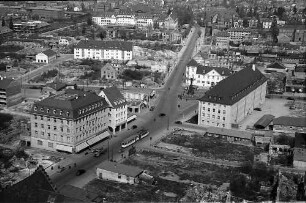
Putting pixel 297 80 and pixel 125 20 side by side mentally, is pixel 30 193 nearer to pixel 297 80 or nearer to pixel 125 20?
pixel 297 80

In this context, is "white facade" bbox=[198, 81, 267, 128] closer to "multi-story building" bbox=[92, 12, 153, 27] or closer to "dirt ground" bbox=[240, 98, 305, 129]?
"dirt ground" bbox=[240, 98, 305, 129]

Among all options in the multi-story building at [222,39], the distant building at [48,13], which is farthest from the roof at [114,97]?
the distant building at [48,13]

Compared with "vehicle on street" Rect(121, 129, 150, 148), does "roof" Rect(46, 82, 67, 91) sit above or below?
above

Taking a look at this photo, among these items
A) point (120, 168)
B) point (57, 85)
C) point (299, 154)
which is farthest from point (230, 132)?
point (57, 85)

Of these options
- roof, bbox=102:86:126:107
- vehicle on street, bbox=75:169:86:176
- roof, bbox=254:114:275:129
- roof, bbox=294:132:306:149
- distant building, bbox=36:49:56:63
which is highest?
roof, bbox=102:86:126:107

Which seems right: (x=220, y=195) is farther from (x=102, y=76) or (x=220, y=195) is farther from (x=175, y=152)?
(x=102, y=76)

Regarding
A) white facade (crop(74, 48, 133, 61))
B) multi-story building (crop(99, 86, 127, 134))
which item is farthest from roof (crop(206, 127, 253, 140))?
white facade (crop(74, 48, 133, 61))

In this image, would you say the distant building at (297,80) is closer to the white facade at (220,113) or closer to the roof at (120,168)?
the white facade at (220,113)
